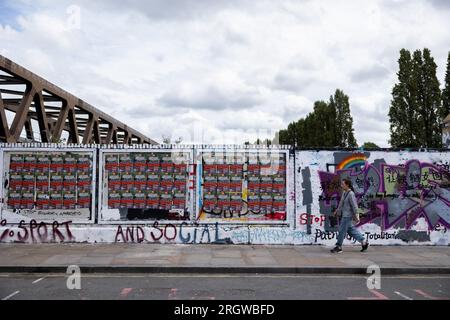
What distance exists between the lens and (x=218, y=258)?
10.6 meters

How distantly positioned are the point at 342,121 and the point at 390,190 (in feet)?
151

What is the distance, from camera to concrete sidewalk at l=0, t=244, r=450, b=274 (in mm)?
9625

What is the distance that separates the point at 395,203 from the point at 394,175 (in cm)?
75

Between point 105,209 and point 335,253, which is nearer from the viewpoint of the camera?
point 335,253

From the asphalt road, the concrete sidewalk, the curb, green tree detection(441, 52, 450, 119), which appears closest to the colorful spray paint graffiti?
the concrete sidewalk

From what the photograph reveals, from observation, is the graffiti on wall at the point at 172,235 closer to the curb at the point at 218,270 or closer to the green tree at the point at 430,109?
the curb at the point at 218,270

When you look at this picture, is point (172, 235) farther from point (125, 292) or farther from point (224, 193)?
point (125, 292)

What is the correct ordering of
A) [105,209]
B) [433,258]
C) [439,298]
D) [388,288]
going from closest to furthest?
[439,298], [388,288], [433,258], [105,209]

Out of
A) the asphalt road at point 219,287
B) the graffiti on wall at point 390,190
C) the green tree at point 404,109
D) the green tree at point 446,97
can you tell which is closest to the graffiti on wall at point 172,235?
the graffiti on wall at point 390,190

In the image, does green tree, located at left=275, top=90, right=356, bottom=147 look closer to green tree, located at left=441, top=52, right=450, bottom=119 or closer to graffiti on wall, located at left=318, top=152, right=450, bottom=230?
green tree, located at left=441, top=52, right=450, bottom=119

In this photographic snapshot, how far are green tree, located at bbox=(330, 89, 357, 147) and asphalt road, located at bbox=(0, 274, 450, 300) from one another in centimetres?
4899
